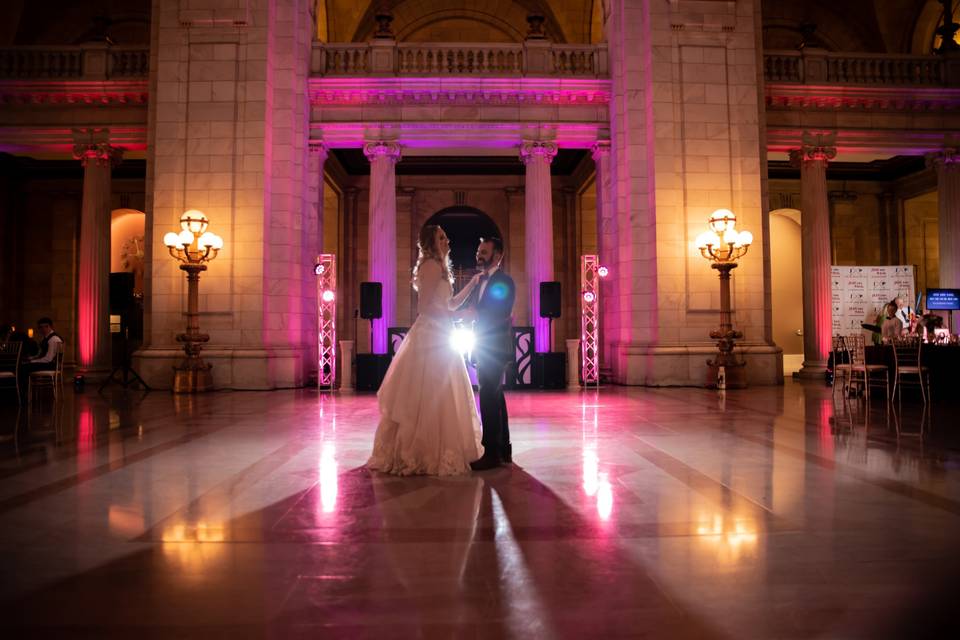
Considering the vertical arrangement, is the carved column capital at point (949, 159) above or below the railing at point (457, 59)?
below

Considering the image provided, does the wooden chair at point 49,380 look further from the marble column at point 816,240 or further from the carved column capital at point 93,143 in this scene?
the marble column at point 816,240

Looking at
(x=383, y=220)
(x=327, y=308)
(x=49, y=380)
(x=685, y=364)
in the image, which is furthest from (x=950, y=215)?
(x=49, y=380)

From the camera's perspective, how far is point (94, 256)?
53.4 feet

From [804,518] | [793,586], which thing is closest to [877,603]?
[793,586]

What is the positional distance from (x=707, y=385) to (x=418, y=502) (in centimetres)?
1113

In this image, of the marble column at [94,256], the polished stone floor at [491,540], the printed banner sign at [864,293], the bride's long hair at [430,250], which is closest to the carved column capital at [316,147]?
the marble column at [94,256]

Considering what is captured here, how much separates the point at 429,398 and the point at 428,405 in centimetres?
5

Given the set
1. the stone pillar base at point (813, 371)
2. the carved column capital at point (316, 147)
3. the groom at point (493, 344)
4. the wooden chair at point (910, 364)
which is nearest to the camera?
the groom at point (493, 344)

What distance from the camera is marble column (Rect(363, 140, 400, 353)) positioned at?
1566 cm

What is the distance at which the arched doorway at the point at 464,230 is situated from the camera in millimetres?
22984

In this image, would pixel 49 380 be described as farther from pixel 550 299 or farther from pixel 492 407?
pixel 492 407

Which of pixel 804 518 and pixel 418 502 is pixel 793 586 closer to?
pixel 804 518

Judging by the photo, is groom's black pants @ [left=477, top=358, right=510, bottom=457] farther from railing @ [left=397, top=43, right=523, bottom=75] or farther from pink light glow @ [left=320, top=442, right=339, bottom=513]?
railing @ [left=397, top=43, right=523, bottom=75]

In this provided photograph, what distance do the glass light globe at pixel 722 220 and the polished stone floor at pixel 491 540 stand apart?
7937 millimetres
